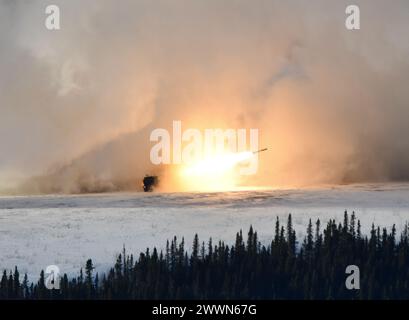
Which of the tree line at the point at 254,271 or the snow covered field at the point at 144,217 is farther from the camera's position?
the snow covered field at the point at 144,217

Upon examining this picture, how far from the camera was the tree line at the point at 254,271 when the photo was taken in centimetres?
9725

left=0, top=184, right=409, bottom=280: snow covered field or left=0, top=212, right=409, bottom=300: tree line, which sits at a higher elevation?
left=0, top=184, right=409, bottom=280: snow covered field

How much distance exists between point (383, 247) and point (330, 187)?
6808 centimetres

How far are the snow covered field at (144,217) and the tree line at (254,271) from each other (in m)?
2.75

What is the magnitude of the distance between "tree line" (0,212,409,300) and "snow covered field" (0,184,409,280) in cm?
275

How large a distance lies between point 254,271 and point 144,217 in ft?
101

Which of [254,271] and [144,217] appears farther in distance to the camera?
[144,217]

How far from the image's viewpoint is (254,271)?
350ft

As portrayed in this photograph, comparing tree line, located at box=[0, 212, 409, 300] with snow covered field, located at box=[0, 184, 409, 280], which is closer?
tree line, located at box=[0, 212, 409, 300]

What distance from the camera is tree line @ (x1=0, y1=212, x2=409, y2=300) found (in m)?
97.2
